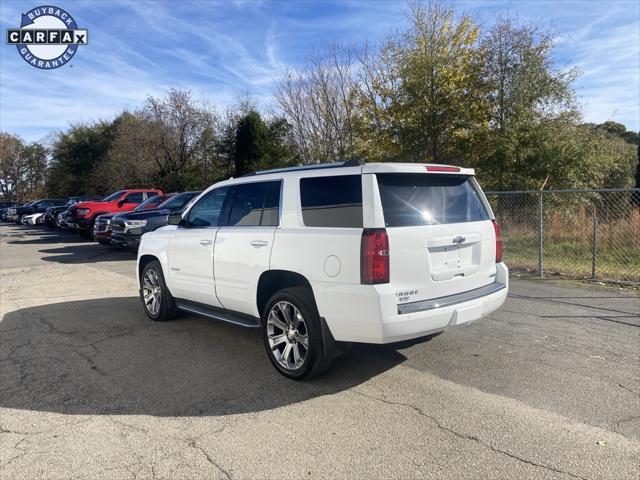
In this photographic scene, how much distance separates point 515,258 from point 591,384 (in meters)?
6.64

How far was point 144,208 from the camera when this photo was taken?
15.3 metres

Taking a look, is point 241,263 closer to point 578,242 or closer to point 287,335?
point 287,335

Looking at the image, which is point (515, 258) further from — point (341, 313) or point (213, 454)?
point (213, 454)

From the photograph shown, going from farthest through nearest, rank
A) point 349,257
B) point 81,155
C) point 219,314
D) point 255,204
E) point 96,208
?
point 81,155, point 96,208, point 219,314, point 255,204, point 349,257

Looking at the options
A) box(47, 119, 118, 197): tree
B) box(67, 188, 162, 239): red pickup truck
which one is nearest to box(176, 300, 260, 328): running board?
box(67, 188, 162, 239): red pickup truck

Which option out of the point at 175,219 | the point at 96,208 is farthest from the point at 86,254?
the point at 175,219

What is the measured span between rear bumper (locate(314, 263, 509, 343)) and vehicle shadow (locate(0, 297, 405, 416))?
690 millimetres

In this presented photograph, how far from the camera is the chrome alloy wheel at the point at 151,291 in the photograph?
6.32 metres

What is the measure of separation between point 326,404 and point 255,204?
2110mm

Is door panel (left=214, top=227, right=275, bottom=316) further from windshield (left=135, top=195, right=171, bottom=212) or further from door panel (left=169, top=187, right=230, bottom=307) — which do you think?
windshield (left=135, top=195, right=171, bottom=212)

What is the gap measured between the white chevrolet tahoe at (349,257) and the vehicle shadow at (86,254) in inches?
375

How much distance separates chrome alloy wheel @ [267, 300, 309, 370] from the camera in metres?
4.20

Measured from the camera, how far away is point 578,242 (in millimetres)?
10188

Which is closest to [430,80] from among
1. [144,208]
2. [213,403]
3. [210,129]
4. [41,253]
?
[144,208]
